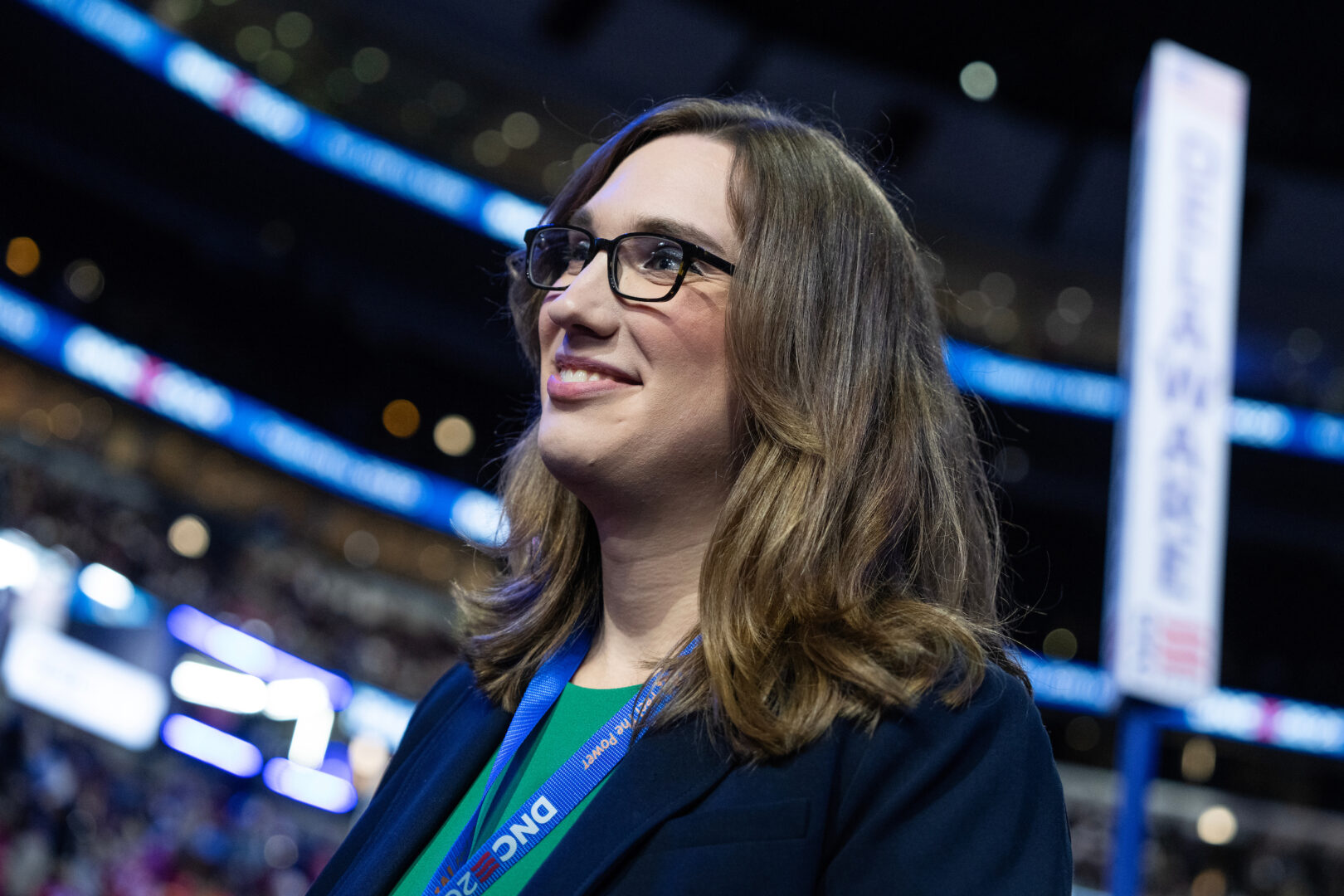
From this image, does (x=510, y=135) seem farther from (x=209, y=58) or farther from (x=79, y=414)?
(x=79, y=414)

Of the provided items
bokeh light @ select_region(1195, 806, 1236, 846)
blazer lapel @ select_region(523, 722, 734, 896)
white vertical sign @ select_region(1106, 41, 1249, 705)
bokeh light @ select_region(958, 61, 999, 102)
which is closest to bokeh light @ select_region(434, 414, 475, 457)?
bokeh light @ select_region(958, 61, 999, 102)

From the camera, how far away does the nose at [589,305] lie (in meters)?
1.29

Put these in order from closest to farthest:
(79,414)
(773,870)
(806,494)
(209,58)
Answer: (773,870) → (806,494) → (209,58) → (79,414)

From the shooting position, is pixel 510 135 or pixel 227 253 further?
pixel 227 253

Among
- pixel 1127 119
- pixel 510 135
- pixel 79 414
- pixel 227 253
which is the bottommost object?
pixel 79 414

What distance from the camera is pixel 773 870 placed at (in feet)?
3.32

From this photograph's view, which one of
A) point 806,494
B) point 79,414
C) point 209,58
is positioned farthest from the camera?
point 79,414

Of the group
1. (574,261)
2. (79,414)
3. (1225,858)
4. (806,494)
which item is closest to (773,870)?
(806,494)

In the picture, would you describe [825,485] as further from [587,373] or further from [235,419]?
[235,419]

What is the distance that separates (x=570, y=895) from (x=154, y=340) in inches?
683

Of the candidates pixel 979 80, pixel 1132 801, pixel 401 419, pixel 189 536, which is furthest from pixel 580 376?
pixel 401 419

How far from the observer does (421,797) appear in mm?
1365

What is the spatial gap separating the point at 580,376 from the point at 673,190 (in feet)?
0.77

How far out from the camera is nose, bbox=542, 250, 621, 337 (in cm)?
129
